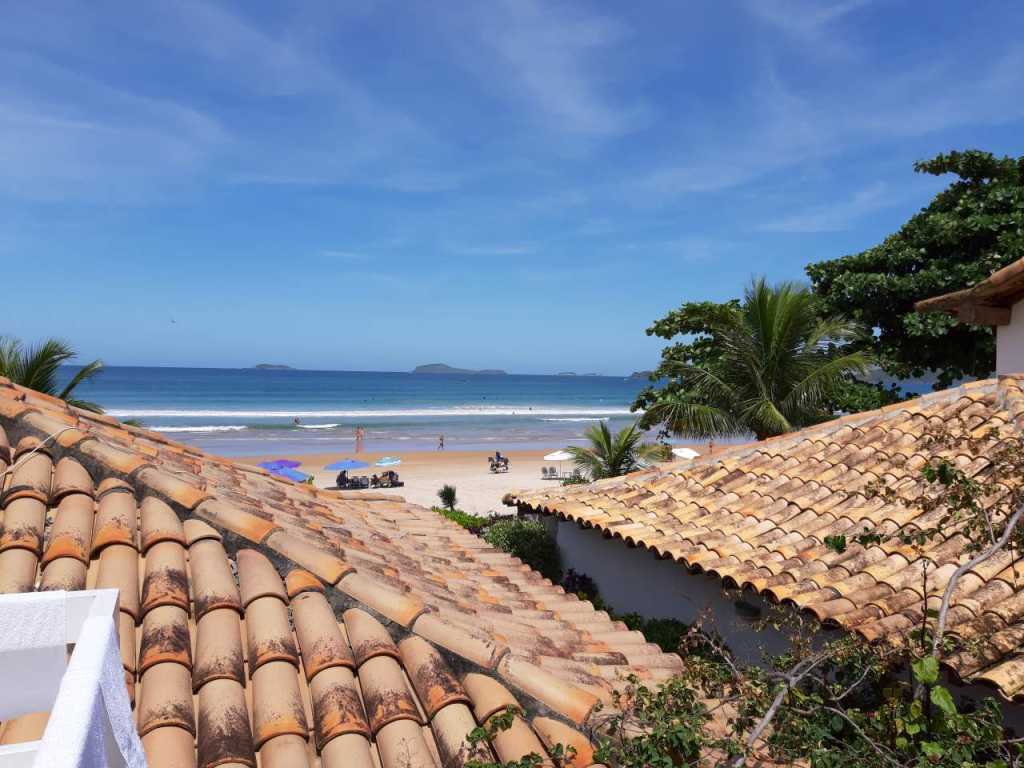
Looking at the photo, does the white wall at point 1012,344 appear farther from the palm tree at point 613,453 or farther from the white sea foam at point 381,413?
the white sea foam at point 381,413

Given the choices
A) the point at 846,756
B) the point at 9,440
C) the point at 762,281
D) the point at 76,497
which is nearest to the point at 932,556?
the point at 846,756

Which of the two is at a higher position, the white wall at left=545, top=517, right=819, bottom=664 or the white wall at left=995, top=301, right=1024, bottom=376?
the white wall at left=995, top=301, right=1024, bottom=376

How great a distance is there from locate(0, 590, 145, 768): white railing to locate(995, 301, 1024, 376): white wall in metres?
11.4

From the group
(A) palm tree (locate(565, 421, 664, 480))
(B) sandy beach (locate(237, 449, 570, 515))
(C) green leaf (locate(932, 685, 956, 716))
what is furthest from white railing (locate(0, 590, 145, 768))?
(B) sandy beach (locate(237, 449, 570, 515))

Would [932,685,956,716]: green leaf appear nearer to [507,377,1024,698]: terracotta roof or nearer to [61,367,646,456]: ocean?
[507,377,1024,698]: terracotta roof

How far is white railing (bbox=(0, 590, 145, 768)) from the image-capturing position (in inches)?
49.9

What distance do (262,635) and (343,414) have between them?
72666 mm

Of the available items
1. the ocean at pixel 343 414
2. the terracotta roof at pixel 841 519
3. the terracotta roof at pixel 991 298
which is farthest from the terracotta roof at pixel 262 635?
the ocean at pixel 343 414

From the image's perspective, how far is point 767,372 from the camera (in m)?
16.0

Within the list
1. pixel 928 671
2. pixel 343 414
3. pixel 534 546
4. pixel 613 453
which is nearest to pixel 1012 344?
pixel 534 546

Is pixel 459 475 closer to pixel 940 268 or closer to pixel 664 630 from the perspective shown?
pixel 940 268

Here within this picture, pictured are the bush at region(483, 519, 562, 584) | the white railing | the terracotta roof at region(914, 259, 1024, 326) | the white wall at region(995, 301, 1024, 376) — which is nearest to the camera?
the white railing

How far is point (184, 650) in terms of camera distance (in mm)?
2996

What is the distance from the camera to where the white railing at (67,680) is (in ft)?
4.16
